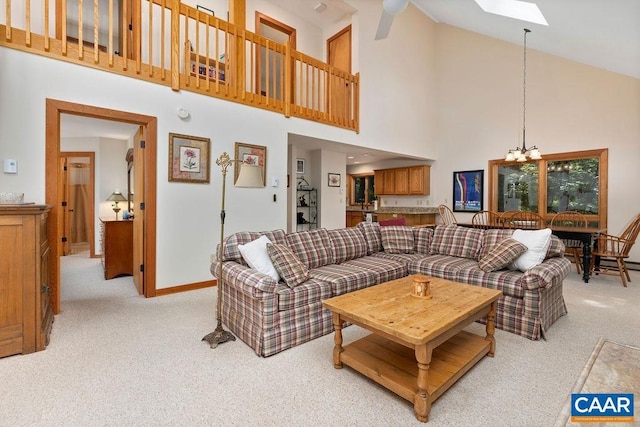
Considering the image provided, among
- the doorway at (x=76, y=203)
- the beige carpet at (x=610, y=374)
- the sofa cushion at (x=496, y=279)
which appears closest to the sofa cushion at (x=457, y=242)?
the sofa cushion at (x=496, y=279)

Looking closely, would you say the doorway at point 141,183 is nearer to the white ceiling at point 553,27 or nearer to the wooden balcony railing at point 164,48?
the wooden balcony railing at point 164,48

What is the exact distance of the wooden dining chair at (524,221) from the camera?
5237 mm

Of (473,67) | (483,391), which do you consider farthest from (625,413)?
(473,67)

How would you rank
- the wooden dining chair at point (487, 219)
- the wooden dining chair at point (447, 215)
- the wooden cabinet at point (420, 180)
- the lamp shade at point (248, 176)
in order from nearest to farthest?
the lamp shade at point (248, 176), the wooden dining chair at point (487, 219), the wooden dining chair at point (447, 215), the wooden cabinet at point (420, 180)

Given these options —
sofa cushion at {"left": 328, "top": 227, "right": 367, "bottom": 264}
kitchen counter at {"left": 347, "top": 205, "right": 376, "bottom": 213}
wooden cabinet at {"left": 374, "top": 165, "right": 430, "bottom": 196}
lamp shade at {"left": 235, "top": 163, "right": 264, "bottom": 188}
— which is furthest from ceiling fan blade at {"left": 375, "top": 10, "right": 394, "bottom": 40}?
kitchen counter at {"left": 347, "top": 205, "right": 376, "bottom": 213}

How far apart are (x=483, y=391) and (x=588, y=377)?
30.0 inches

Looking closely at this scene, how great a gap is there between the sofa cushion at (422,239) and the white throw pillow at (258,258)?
2.13 m

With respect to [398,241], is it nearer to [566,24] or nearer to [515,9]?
[566,24]

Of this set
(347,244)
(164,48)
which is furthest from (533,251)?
(164,48)

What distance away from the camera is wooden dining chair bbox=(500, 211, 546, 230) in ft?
17.2

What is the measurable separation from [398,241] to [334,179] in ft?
10.6

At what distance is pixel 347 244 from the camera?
11.6 feet

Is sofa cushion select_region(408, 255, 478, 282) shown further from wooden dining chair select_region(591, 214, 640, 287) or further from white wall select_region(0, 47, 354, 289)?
wooden dining chair select_region(591, 214, 640, 287)

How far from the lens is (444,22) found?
23.2ft
